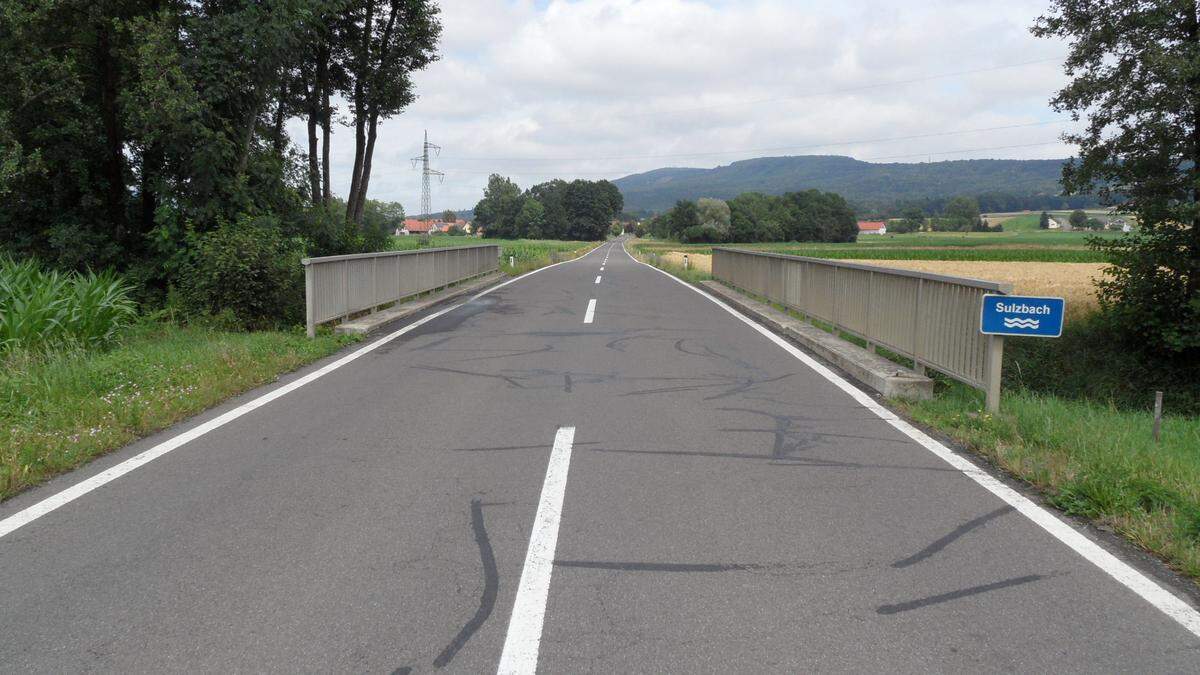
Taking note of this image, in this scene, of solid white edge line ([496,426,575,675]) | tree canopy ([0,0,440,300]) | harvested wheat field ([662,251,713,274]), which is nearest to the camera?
solid white edge line ([496,426,575,675])

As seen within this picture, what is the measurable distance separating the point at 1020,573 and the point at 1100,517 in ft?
3.83

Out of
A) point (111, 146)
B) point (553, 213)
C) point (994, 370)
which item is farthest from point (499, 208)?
point (994, 370)

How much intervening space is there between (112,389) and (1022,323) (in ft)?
27.2

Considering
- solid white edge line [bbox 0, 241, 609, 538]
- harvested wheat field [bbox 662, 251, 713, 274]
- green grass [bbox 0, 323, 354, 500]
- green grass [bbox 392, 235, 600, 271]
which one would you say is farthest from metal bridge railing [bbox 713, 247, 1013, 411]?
harvested wheat field [bbox 662, 251, 713, 274]

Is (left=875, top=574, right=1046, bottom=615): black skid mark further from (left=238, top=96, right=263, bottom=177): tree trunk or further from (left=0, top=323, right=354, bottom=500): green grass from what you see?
(left=238, top=96, right=263, bottom=177): tree trunk

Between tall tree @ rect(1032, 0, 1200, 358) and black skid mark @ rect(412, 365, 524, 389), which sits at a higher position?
tall tree @ rect(1032, 0, 1200, 358)

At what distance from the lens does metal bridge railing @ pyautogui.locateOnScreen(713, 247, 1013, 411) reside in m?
7.42

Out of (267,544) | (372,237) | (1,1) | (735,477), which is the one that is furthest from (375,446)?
(372,237)

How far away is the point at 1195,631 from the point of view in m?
3.52

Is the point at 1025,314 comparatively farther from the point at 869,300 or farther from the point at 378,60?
the point at 378,60

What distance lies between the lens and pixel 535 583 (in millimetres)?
3959

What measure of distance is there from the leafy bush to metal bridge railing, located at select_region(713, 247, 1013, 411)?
9.90 metres

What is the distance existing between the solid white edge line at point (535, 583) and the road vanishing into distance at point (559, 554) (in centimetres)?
1

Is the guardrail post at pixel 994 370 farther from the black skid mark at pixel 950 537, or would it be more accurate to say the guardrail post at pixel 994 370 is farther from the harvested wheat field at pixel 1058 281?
the harvested wheat field at pixel 1058 281
